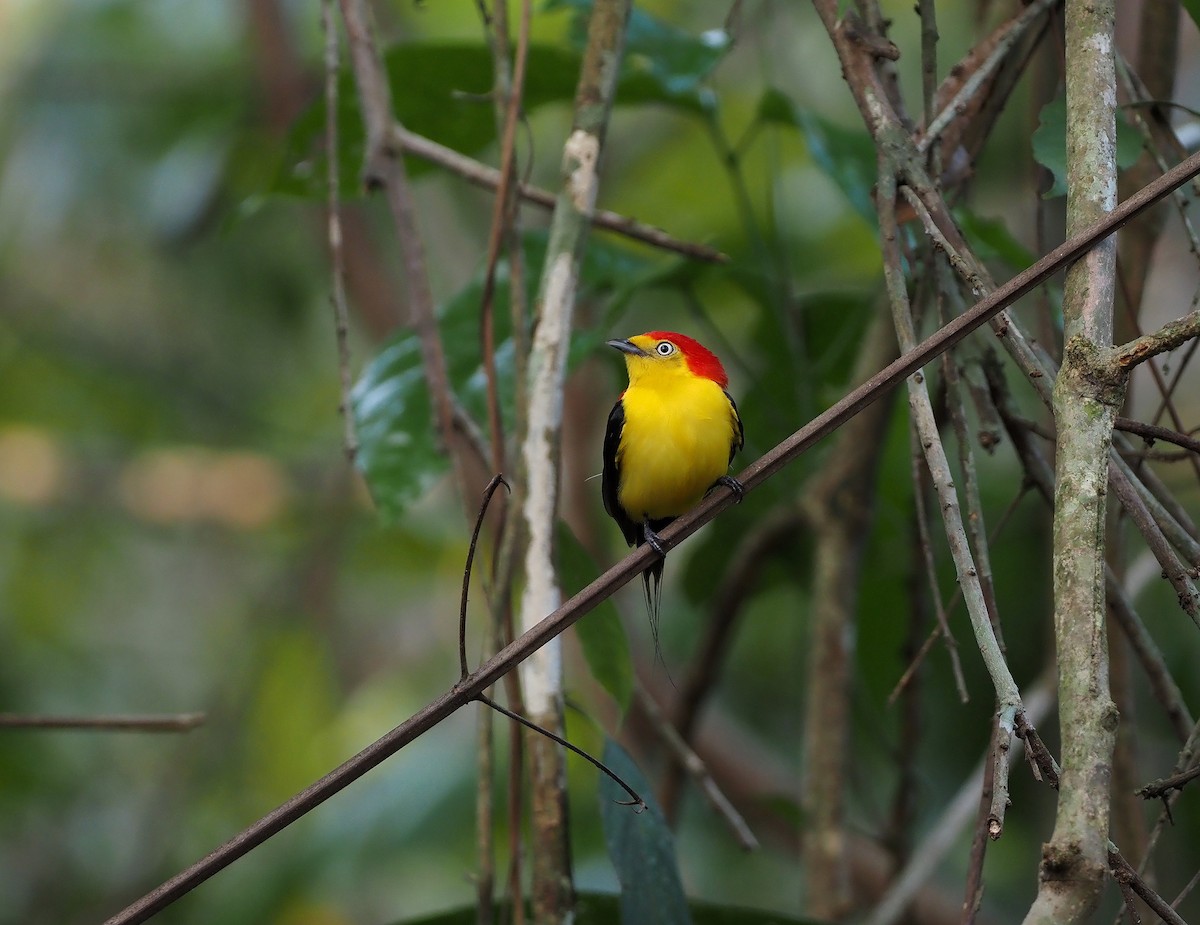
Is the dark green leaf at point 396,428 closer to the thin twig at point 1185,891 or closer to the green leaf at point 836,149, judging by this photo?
the green leaf at point 836,149

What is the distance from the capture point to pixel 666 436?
2910mm

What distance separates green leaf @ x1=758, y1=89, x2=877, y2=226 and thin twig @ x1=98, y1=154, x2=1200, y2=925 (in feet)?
4.98

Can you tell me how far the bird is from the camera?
9.52ft

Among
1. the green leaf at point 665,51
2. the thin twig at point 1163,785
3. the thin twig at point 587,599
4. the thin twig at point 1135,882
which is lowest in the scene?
the thin twig at point 1135,882

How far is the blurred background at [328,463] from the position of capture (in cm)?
393

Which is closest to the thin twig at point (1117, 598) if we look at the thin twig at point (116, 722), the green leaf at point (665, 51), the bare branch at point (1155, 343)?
the bare branch at point (1155, 343)

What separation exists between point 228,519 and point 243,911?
2.67 m

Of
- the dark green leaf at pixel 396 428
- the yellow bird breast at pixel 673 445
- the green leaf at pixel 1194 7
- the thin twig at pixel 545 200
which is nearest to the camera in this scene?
the green leaf at pixel 1194 7

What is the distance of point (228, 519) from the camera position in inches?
263

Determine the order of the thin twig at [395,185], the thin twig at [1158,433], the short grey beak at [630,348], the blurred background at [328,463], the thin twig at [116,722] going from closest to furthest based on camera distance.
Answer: the thin twig at [1158,433] → the thin twig at [116,722] → the thin twig at [395,185] → the short grey beak at [630,348] → the blurred background at [328,463]

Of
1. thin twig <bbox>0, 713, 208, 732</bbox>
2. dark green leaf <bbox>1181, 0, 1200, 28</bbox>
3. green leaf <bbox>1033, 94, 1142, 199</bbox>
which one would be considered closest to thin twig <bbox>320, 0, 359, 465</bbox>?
thin twig <bbox>0, 713, 208, 732</bbox>

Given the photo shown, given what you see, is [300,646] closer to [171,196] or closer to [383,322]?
[383,322]

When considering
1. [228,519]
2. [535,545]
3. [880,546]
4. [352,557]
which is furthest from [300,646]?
[535,545]

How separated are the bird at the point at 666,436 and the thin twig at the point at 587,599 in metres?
1.27
